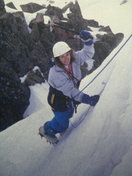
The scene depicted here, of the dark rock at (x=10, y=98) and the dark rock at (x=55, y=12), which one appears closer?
the dark rock at (x=10, y=98)

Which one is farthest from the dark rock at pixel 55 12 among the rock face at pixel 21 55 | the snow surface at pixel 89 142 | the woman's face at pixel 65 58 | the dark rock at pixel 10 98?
the woman's face at pixel 65 58

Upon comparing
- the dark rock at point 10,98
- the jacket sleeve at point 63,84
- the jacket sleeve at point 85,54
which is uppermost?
the jacket sleeve at point 85,54

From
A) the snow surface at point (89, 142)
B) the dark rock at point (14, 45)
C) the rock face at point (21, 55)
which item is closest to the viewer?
the snow surface at point (89, 142)

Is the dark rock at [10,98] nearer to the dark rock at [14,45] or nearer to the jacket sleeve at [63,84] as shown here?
the dark rock at [14,45]

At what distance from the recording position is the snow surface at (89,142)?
2.96m

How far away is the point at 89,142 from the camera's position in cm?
350

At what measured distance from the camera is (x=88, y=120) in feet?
13.2

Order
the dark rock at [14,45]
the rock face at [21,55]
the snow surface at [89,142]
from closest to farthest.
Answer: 1. the snow surface at [89,142]
2. the rock face at [21,55]
3. the dark rock at [14,45]

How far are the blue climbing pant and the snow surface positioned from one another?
29 centimetres

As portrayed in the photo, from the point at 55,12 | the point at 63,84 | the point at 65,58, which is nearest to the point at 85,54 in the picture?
the point at 65,58

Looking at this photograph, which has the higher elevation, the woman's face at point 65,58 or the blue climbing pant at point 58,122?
the woman's face at point 65,58

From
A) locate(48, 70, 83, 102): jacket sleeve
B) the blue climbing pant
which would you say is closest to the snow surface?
the blue climbing pant

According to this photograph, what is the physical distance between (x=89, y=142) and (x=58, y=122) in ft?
2.36

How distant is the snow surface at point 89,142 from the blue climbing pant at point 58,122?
288mm
